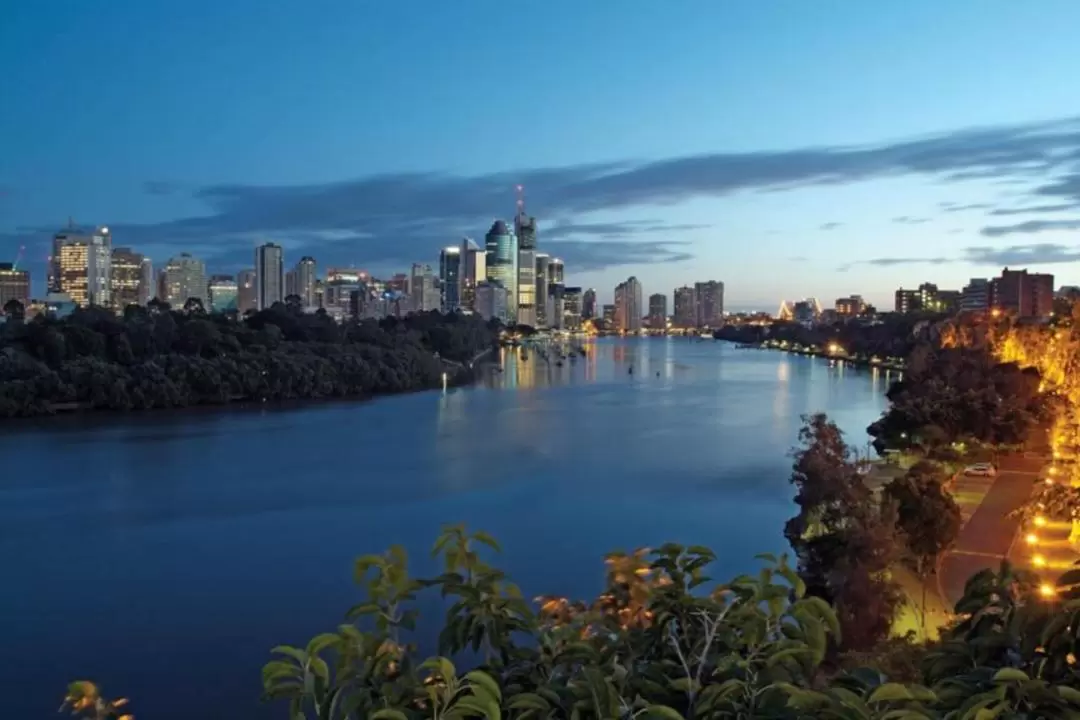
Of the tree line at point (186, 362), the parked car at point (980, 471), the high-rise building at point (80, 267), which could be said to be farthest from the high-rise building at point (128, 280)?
the parked car at point (980, 471)

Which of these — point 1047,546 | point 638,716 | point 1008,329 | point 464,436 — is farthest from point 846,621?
point 1008,329

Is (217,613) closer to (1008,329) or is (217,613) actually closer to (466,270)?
(1008,329)

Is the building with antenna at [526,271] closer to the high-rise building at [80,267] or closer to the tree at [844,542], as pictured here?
the high-rise building at [80,267]

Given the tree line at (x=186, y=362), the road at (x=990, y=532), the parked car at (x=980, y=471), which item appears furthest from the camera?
the tree line at (x=186, y=362)

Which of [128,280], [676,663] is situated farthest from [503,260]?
[676,663]

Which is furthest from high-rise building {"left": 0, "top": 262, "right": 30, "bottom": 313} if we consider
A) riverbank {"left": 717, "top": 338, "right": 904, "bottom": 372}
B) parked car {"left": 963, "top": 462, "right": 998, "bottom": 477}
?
parked car {"left": 963, "top": 462, "right": 998, "bottom": 477}

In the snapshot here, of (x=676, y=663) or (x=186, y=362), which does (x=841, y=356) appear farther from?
(x=676, y=663)
